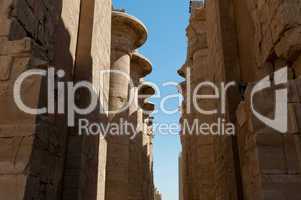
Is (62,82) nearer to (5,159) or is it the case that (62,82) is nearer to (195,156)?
(5,159)

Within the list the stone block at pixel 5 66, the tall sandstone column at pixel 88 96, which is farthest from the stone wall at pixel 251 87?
the stone block at pixel 5 66

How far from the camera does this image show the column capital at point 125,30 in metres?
11.9

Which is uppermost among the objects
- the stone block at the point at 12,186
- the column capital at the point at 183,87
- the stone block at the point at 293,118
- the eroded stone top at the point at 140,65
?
the eroded stone top at the point at 140,65

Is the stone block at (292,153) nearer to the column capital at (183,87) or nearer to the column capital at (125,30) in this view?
the column capital at (125,30)

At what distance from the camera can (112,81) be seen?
1167cm

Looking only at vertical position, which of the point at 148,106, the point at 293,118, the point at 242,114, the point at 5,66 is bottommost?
the point at 293,118

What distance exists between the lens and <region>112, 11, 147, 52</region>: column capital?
467 inches

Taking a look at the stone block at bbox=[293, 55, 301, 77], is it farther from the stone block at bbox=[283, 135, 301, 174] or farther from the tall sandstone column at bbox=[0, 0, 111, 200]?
the tall sandstone column at bbox=[0, 0, 111, 200]

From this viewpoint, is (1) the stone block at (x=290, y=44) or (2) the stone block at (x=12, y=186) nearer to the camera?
(2) the stone block at (x=12, y=186)

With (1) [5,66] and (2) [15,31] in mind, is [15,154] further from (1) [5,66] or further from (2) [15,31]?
(2) [15,31]

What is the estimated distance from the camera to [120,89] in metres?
11.7

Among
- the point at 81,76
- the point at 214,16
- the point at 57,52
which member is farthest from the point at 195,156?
the point at 57,52

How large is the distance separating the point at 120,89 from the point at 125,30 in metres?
2.26

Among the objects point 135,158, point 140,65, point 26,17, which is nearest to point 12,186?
point 26,17
